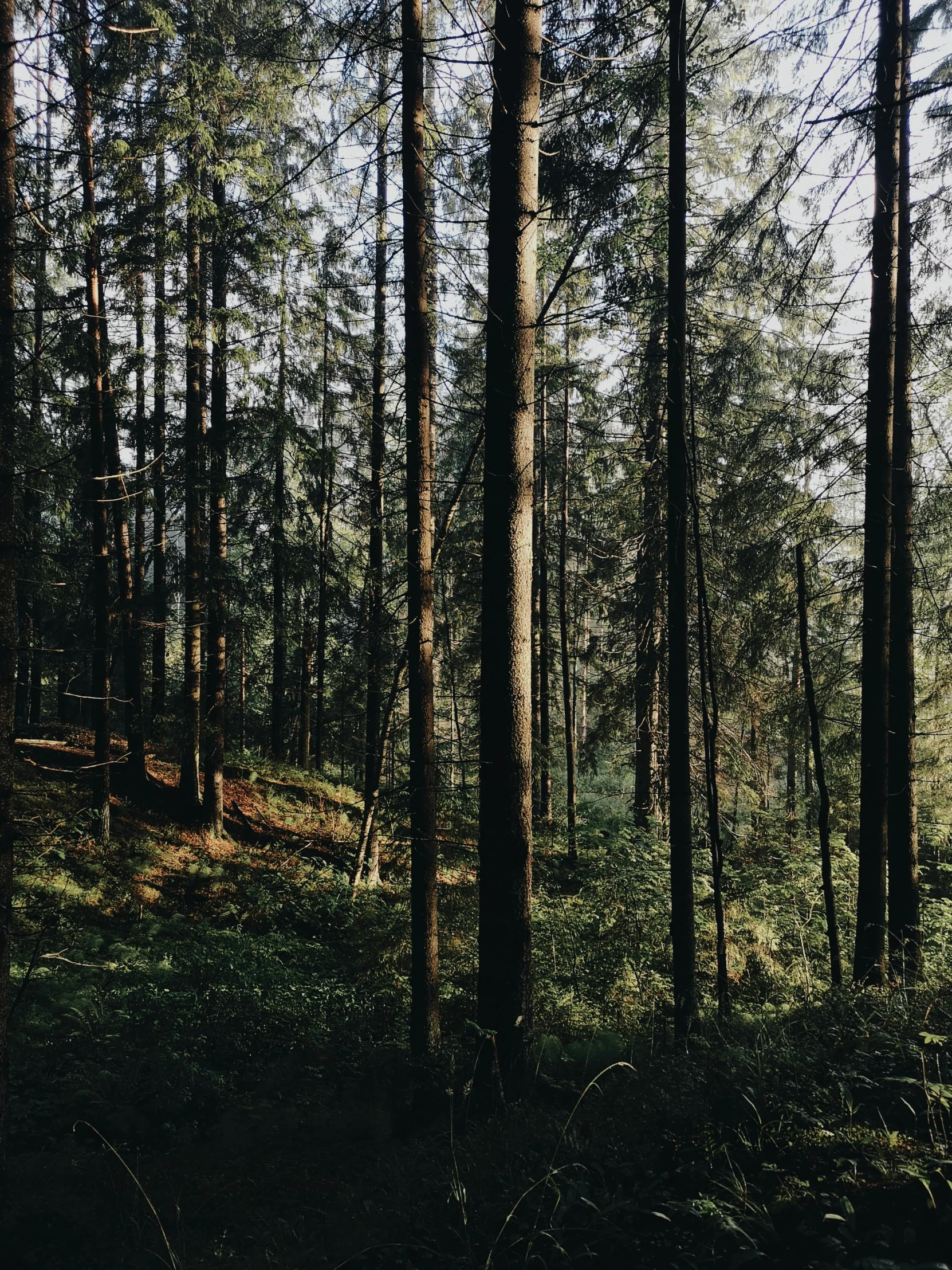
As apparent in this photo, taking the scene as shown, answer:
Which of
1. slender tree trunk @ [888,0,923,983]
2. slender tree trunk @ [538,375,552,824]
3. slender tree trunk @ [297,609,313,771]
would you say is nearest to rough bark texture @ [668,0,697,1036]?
slender tree trunk @ [888,0,923,983]

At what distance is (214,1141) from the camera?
5.55 meters

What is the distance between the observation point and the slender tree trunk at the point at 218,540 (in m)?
11.6

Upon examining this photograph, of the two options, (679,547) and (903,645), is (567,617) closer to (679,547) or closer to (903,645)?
(903,645)

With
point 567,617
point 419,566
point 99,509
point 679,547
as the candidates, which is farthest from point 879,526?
point 99,509

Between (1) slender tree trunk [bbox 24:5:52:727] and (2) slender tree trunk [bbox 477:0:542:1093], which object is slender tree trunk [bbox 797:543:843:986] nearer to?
(2) slender tree trunk [bbox 477:0:542:1093]

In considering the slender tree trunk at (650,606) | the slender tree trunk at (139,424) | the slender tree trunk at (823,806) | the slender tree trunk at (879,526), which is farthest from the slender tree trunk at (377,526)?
the slender tree trunk at (879,526)

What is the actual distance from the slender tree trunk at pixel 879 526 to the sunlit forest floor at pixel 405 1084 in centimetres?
199

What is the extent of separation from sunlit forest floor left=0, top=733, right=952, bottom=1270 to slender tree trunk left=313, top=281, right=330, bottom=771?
12.5 feet

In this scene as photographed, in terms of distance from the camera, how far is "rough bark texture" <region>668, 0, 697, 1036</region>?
21.3 feet

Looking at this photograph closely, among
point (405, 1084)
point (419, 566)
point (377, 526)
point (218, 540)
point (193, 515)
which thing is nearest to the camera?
point (405, 1084)

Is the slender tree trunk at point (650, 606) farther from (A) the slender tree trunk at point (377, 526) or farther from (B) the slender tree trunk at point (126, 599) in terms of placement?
(B) the slender tree trunk at point (126, 599)

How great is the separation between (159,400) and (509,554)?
1268 centimetres

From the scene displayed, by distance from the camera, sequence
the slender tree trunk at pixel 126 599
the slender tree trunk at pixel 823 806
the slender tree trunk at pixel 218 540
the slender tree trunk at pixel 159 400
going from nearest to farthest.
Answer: the slender tree trunk at pixel 823 806
the slender tree trunk at pixel 159 400
the slender tree trunk at pixel 126 599
the slender tree trunk at pixel 218 540

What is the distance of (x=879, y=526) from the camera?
7328mm
